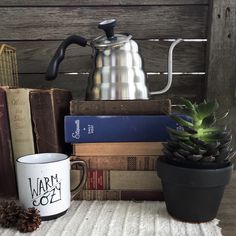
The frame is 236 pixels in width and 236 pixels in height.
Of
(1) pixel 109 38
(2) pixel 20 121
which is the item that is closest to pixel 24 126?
(2) pixel 20 121

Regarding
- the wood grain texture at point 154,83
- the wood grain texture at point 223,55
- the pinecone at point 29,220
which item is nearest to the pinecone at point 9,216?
the pinecone at point 29,220

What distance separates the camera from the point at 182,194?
0.56 metres

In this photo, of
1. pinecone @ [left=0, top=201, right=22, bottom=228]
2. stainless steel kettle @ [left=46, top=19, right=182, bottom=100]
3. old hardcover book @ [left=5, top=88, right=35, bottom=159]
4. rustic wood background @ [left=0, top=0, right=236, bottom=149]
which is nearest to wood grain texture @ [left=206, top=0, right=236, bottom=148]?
rustic wood background @ [left=0, top=0, right=236, bottom=149]

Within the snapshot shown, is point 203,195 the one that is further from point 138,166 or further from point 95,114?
point 95,114

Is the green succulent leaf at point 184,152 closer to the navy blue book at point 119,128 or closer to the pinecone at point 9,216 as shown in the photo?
the navy blue book at point 119,128

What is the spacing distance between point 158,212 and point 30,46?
615 mm

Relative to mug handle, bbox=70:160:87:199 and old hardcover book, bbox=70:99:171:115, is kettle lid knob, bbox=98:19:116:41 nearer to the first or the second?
old hardcover book, bbox=70:99:171:115

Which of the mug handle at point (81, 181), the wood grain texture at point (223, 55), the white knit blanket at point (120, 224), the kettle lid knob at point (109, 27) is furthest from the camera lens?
the wood grain texture at point (223, 55)

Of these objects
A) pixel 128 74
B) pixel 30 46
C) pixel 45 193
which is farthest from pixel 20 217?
pixel 30 46

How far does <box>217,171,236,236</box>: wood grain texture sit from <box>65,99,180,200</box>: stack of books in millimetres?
128

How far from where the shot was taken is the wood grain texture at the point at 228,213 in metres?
0.55

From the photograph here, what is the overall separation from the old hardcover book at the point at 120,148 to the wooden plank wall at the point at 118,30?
0.32 meters

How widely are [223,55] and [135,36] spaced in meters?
0.25

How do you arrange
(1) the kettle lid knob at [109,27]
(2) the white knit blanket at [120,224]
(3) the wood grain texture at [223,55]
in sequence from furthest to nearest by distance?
(3) the wood grain texture at [223,55] → (1) the kettle lid knob at [109,27] → (2) the white knit blanket at [120,224]
